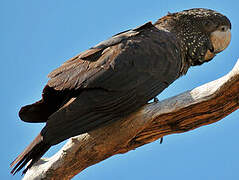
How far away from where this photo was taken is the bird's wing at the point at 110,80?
3.17 meters

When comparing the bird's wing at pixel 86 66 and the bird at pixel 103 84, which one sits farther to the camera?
the bird's wing at pixel 86 66

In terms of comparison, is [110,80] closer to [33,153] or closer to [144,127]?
[144,127]

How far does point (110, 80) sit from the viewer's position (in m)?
3.30

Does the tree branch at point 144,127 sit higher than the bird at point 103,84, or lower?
lower

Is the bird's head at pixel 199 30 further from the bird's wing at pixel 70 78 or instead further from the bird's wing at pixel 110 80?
the bird's wing at pixel 70 78

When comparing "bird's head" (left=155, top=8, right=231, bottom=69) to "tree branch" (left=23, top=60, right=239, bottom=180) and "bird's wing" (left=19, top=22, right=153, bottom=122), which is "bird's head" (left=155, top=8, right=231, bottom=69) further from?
"tree branch" (left=23, top=60, right=239, bottom=180)

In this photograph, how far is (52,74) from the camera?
11.4ft

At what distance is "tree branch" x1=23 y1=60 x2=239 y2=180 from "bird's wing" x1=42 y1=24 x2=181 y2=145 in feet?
0.52

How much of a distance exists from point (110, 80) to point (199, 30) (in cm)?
146

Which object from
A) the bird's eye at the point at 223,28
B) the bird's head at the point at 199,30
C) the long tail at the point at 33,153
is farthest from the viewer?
the bird's eye at the point at 223,28

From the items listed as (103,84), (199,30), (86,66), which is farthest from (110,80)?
(199,30)

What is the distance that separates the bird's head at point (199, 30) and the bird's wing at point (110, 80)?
0.48 m

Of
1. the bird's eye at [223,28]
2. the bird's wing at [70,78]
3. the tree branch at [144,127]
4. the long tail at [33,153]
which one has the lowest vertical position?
the tree branch at [144,127]

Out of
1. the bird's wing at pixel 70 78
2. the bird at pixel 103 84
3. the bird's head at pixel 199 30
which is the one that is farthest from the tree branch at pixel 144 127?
the bird's head at pixel 199 30
